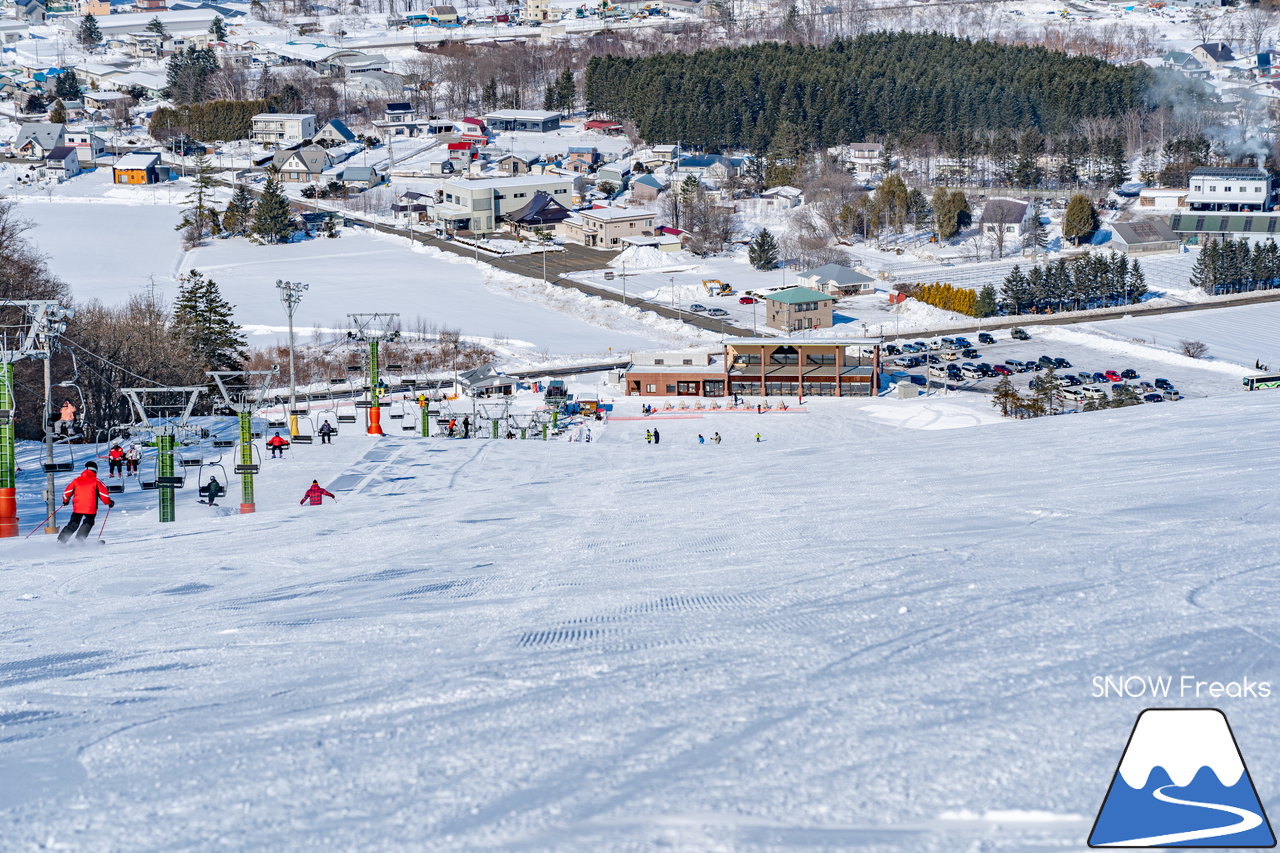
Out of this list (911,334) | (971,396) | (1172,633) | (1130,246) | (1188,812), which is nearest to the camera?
(1188,812)

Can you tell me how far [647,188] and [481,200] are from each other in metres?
6.37

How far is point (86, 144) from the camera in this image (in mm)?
52562

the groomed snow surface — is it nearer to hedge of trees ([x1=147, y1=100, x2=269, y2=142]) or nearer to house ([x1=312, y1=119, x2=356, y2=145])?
house ([x1=312, y1=119, x2=356, y2=145])

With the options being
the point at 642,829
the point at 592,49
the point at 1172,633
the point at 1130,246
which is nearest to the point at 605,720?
the point at 642,829

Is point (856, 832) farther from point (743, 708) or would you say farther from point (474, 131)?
point (474, 131)

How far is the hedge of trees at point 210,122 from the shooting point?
2172 inches

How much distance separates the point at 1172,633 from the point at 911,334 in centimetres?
2407

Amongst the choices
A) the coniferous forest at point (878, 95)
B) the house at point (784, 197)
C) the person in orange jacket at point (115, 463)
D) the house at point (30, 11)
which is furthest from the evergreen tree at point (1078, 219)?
the house at point (30, 11)

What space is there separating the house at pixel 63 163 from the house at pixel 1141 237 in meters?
38.4

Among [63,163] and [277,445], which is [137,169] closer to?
[63,163]

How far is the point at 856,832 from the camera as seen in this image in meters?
2.11

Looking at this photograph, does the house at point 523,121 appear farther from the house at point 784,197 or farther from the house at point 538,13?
the house at point 538,13

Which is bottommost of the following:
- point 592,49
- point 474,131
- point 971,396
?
point 971,396

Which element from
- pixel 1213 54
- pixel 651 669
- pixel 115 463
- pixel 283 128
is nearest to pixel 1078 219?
pixel 115 463
